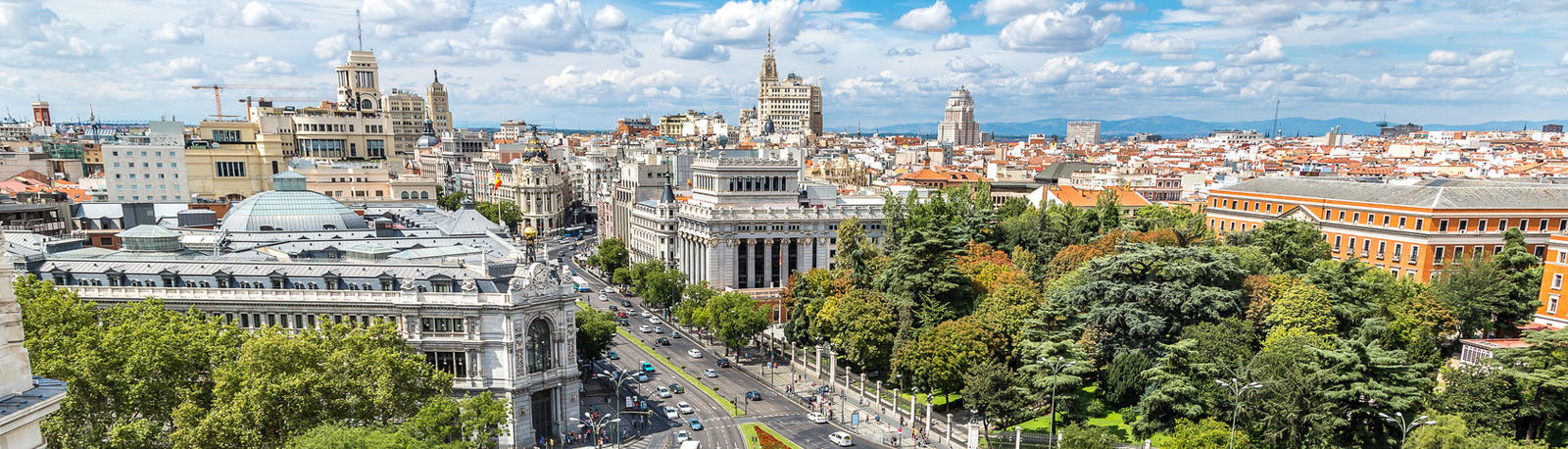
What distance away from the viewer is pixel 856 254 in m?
81.9

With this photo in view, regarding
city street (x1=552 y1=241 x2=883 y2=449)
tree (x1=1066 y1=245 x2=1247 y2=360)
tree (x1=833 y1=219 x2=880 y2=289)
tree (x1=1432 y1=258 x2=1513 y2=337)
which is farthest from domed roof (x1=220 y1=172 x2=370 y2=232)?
tree (x1=1432 y1=258 x2=1513 y2=337)

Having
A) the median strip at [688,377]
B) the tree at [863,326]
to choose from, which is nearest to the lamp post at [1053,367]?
the tree at [863,326]

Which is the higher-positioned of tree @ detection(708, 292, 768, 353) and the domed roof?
the domed roof

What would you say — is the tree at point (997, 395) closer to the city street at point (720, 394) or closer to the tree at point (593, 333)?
the city street at point (720, 394)

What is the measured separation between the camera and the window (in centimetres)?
10844

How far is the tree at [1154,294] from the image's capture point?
55781 millimetres

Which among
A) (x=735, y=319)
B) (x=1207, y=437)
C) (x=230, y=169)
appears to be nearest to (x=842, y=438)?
(x=735, y=319)

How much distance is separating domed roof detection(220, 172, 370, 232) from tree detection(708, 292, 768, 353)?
35.7 metres

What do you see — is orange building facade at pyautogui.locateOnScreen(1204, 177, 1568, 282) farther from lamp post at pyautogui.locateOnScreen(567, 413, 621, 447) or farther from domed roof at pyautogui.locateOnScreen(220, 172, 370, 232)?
domed roof at pyautogui.locateOnScreen(220, 172, 370, 232)

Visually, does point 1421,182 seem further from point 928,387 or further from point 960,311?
point 928,387

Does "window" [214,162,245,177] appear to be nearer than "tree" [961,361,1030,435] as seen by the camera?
No

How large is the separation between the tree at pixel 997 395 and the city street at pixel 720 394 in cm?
940

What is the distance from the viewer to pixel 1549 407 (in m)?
42.9

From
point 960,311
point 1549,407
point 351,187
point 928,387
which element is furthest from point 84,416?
point 351,187
